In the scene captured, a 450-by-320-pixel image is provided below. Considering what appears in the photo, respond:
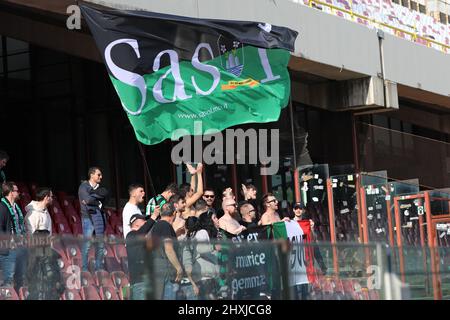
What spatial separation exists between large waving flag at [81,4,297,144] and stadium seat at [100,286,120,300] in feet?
15.7

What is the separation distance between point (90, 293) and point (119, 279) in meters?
0.45

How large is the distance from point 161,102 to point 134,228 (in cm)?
224

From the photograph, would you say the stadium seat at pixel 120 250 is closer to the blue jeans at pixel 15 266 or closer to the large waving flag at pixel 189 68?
the blue jeans at pixel 15 266

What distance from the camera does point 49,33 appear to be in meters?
20.0

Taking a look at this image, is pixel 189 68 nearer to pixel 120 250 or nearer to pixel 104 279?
pixel 104 279

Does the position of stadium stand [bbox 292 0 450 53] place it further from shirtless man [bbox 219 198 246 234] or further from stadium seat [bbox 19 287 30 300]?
stadium seat [bbox 19 287 30 300]

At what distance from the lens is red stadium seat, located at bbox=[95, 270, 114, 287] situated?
963cm

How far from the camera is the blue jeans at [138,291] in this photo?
831 centimetres

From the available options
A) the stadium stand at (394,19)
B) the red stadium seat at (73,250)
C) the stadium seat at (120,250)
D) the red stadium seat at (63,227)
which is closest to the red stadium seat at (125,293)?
the stadium seat at (120,250)

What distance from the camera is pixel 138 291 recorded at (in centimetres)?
860

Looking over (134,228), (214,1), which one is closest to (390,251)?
(134,228)

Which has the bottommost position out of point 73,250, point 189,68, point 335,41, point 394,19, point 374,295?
point 374,295

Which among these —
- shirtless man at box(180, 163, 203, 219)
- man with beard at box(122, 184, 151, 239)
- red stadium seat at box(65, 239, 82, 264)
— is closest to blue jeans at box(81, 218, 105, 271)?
red stadium seat at box(65, 239, 82, 264)

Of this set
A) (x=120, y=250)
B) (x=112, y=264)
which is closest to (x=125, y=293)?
(x=120, y=250)
